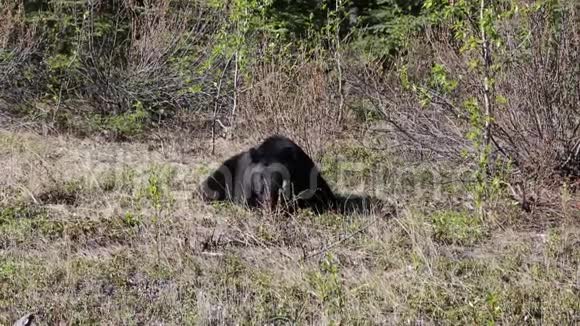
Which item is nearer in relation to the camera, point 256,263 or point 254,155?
point 256,263

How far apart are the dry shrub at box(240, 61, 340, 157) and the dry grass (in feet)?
7.22

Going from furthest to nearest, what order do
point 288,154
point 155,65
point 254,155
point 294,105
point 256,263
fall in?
1. point 155,65
2. point 294,105
3. point 254,155
4. point 288,154
5. point 256,263

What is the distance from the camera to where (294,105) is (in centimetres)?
1026

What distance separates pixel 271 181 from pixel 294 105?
2.79 meters

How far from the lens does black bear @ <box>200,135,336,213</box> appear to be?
25.0 ft

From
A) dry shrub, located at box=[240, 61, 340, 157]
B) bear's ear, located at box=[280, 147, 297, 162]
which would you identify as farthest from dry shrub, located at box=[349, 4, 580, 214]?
dry shrub, located at box=[240, 61, 340, 157]

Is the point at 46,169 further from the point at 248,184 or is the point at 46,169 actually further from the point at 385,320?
the point at 385,320

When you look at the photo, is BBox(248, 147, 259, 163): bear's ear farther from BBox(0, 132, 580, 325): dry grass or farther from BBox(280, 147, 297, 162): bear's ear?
BBox(0, 132, 580, 325): dry grass

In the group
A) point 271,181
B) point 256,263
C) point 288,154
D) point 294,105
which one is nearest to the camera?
point 256,263

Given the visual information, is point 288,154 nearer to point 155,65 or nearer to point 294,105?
point 294,105

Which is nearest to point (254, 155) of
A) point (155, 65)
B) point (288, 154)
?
point (288, 154)

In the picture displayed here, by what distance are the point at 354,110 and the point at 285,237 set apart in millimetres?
5785

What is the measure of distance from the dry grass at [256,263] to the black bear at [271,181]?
0.77 ft

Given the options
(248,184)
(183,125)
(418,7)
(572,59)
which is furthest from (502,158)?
(418,7)
